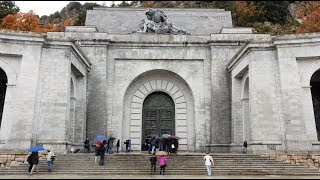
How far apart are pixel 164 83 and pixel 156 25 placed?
5.12 metres

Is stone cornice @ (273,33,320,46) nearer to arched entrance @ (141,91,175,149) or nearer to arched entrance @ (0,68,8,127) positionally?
arched entrance @ (141,91,175,149)

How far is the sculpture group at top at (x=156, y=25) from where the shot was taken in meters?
30.4

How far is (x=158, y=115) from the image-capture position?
96.0 ft

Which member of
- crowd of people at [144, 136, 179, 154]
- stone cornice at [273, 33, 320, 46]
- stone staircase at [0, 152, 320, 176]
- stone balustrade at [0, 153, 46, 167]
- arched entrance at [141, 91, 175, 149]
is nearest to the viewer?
stone staircase at [0, 152, 320, 176]

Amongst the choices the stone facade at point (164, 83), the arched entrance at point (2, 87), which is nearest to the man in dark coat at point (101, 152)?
the stone facade at point (164, 83)

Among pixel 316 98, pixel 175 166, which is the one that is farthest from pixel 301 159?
pixel 316 98

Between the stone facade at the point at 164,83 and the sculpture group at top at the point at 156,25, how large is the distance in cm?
94

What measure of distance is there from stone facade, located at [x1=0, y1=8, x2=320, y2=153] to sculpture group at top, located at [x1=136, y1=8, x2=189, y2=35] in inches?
36.9

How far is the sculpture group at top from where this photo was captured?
3041 centimetres

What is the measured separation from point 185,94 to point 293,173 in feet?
40.5

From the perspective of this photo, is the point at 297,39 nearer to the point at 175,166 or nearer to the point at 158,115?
the point at 175,166

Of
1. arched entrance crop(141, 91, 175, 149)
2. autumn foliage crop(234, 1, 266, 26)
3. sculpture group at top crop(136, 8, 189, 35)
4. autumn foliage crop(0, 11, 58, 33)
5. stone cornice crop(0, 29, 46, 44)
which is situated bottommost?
arched entrance crop(141, 91, 175, 149)

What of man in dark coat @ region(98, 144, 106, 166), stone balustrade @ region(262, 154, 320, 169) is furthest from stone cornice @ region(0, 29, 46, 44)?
stone balustrade @ region(262, 154, 320, 169)

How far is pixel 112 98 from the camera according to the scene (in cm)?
2839
